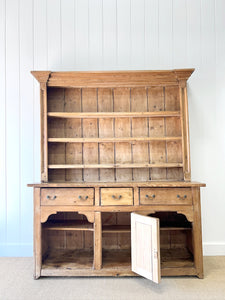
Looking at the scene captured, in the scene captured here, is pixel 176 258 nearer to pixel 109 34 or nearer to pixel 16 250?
pixel 16 250

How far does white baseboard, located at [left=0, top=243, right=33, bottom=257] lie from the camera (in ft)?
8.40

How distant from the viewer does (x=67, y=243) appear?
251cm

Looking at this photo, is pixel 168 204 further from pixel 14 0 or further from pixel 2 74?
pixel 14 0

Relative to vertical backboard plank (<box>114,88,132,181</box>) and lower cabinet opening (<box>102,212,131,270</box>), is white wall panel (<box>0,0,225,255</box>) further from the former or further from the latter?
lower cabinet opening (<box>102,212,131,270</box>)

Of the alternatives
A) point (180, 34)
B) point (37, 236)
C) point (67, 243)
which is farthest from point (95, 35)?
point (67, 243)

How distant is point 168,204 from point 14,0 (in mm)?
2957

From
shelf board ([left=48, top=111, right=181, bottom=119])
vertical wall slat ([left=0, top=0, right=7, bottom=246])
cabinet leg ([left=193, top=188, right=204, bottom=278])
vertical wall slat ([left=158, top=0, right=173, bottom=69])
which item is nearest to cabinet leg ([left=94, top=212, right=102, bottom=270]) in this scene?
cabinet leg ([left=193, top=188, right=204, bottom=278])

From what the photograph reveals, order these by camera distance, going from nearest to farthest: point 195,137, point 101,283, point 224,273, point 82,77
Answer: point 101,283, point 224,273, point 82,77, point 195,137

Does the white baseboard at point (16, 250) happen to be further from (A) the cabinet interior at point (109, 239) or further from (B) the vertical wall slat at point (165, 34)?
(B) the vertical wall slat at point (165, 34)

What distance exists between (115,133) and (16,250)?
178 centimetres

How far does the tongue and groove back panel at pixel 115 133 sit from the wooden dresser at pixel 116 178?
11mm

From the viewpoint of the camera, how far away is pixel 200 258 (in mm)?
2006

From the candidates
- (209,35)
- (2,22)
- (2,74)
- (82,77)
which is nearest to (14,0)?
(2,22)

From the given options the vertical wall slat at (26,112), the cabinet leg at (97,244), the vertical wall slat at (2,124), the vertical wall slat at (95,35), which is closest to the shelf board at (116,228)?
the cabinet leg at (97,244)
